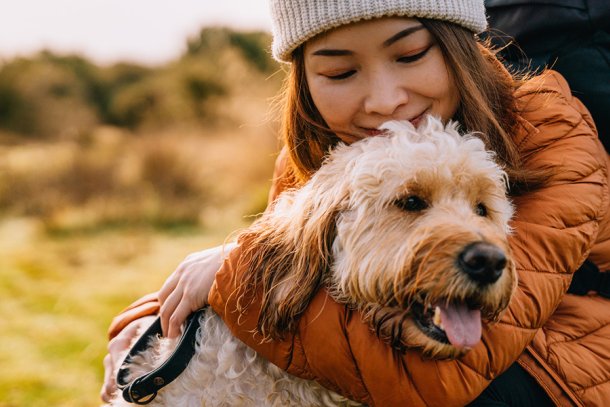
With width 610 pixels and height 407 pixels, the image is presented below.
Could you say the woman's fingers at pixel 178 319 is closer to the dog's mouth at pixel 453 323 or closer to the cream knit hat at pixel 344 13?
the dog's mouth at pixel 453 323

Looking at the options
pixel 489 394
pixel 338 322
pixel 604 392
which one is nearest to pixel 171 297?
pixel 338 322

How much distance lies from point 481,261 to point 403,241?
29cm

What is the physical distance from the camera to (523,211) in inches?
97.9

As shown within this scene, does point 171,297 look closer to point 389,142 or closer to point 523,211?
point 389,142

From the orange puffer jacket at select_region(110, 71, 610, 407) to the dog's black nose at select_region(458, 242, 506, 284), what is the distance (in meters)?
0.30

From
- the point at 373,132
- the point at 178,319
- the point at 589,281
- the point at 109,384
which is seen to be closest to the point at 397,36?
the point at 373,132

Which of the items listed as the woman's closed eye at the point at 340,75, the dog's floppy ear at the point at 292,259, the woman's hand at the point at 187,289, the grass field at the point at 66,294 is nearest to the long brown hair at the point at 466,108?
the woman's closed eye at the point at 340,75

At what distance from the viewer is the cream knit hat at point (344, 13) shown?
2.45 m

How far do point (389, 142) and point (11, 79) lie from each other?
19380 mm

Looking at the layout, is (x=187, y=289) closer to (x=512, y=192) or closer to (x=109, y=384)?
(x=109, y=384)

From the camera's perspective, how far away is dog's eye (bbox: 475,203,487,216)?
93.2 inches

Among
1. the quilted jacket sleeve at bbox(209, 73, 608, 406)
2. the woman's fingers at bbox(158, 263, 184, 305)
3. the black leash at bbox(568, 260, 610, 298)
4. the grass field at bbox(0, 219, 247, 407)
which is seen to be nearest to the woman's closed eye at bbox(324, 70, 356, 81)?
the quilted jacket sleeve at bbox(209, 73, 608, 406)

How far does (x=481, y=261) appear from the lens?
1.97 meters

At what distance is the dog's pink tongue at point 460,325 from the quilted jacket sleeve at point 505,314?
0.10 meters
